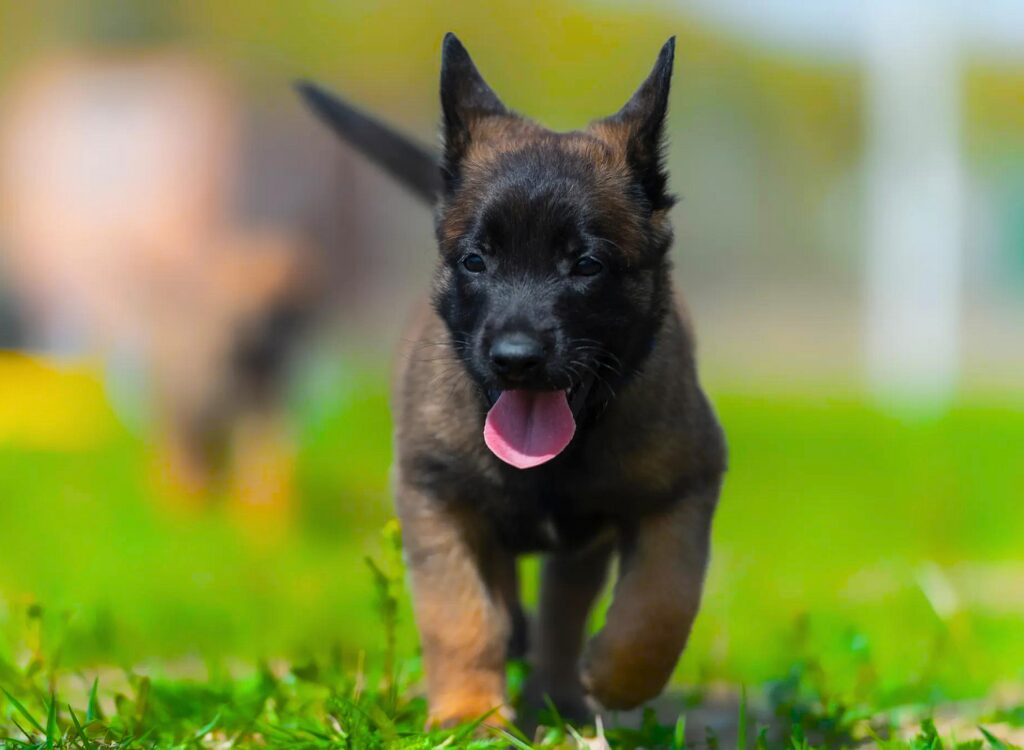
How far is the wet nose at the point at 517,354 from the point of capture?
282cm

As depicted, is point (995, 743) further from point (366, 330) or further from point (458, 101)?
point (366, 330)

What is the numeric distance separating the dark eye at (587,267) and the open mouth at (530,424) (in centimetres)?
24

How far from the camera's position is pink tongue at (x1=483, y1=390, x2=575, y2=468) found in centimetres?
296

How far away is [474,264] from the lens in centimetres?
308

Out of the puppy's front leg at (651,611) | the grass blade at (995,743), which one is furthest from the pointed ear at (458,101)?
the grass blade at (995,743)

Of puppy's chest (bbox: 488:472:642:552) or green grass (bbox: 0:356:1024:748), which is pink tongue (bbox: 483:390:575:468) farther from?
green grass (bbox: 0:356:1024:748)

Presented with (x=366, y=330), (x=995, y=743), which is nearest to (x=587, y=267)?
(x=995, y=743)

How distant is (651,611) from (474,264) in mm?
834

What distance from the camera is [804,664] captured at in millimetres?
3459

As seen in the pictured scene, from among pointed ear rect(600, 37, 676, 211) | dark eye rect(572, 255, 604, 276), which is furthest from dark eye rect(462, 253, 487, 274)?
pointed ear rect(600, 37, 676, 211)

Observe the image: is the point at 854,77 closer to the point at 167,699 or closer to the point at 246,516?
the point at 246,516

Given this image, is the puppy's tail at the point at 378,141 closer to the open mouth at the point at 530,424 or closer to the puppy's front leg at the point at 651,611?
the open mouth at the point at 530,424

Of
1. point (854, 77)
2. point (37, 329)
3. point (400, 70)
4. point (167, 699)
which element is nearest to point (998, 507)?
point (167, 699)

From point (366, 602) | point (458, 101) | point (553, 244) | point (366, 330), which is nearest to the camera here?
point (553, 244)
